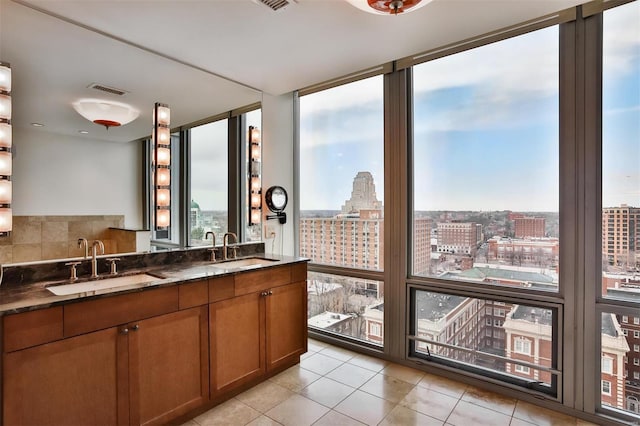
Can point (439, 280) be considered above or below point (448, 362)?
above

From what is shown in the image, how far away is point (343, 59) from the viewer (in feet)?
8.82

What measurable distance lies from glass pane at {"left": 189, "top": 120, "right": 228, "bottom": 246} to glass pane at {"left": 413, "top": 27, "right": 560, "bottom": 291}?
5.86 ft

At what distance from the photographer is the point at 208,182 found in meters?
3.05

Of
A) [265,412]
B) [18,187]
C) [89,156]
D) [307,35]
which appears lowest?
[265,412]

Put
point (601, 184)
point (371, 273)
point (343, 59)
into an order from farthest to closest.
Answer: point (371, 273) → point (343, 59) → point (601, 184)

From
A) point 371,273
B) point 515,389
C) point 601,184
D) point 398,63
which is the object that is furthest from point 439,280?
point 398,63

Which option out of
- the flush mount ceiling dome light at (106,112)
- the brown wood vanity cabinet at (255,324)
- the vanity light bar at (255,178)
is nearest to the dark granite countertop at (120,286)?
the brown wood vanity cabinet at (255,324)

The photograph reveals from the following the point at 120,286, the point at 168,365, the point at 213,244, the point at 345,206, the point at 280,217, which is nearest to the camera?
the point at 120,286

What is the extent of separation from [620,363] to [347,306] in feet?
6.80

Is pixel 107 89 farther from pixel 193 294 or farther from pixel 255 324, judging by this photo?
pixel 255 324

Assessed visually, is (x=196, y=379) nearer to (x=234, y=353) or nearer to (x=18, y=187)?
(x=234, y=353)

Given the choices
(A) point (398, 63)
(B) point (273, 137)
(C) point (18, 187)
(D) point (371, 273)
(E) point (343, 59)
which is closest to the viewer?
(C) point (18, 187)

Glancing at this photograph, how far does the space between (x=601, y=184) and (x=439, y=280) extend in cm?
128

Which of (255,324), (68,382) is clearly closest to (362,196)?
(255,324)
